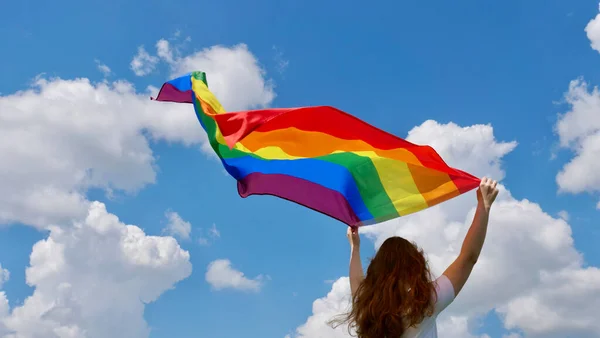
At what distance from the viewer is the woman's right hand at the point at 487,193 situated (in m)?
6.08

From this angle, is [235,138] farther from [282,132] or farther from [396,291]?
[396,291]

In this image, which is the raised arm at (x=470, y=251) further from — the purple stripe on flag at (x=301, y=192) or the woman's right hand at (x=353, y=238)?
the purple stripe on flag at (x=301, y=192)

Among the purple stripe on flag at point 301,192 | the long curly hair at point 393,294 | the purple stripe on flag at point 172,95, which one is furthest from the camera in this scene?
the purple stripe on flag at point 172,95

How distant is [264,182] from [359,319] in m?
5.63

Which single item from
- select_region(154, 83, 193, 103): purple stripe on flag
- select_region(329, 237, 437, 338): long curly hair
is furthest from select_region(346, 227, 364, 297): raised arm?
select_region(154, 83, 193, 103): purple stripe on flag

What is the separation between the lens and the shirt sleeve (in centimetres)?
542

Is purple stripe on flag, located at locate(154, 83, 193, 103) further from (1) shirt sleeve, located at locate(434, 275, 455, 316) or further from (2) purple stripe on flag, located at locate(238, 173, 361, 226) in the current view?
(1) shirt sleeve, located at locate(434, 275, 455, 316)

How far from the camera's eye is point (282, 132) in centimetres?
1107

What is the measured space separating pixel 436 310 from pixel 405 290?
12.9 inches

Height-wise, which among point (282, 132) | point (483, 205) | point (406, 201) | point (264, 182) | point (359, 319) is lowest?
point (359, 319)

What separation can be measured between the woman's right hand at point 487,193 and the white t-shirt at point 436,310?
965mm

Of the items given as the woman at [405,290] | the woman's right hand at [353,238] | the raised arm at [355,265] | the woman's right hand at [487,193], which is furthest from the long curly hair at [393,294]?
the woman's right hand at [353,238]

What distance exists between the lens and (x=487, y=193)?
6133 mm

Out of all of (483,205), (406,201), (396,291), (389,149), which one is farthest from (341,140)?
(396,291)
